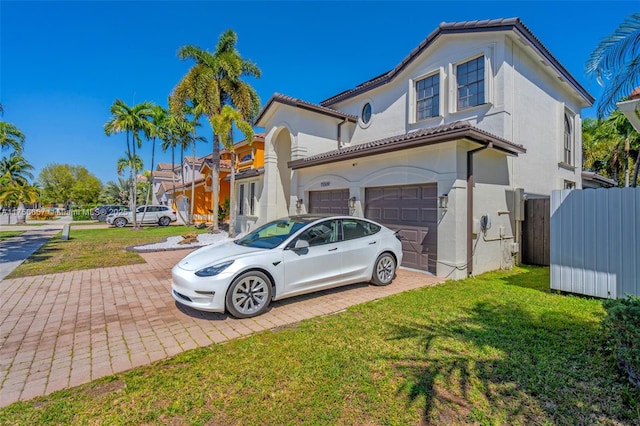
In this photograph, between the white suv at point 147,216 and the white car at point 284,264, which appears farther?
the white suv at point 147,216

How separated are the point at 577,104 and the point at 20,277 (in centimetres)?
2152

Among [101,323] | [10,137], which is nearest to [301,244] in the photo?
[101,323]

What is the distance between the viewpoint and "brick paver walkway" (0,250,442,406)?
3545 mm

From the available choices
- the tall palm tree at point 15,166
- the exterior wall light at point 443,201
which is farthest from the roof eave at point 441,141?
the tall palm tree at point 15,166

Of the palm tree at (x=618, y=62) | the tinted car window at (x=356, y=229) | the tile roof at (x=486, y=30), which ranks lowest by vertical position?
the tinted car window at (x=356, y=229)

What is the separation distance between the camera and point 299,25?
12.6 meters

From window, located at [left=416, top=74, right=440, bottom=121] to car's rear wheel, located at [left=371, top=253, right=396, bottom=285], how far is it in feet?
22.5

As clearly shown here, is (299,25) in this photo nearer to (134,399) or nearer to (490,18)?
(490,18)

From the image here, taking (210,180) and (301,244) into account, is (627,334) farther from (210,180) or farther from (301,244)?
(210,180)

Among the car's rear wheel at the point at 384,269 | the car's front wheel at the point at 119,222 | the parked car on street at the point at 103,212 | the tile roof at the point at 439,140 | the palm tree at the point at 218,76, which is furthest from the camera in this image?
the parked car on street at the point at 103,212

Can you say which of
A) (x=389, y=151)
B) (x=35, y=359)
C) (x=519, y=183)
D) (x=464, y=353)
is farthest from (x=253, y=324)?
(x=519, y=183)

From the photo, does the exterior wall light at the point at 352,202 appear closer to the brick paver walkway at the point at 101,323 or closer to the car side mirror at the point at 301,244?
the brick paver walkway at the point at 101,323

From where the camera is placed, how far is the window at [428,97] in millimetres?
11266

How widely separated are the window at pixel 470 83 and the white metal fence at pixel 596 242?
505cm
